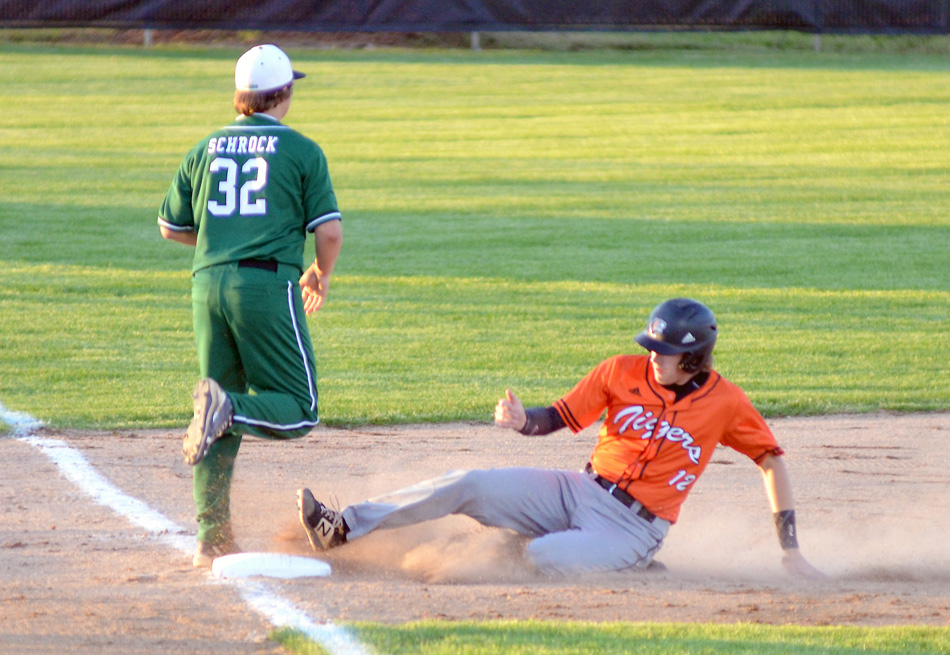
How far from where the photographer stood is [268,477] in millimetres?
6602

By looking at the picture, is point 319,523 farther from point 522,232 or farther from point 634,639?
point 522,232

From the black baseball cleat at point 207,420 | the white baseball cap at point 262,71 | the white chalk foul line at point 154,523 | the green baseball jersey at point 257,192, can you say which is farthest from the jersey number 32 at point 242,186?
the white chalk foul line at point 154,523

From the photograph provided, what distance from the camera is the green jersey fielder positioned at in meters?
4.72

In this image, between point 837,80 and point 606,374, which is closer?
point 606,374

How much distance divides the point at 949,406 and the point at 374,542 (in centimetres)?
487

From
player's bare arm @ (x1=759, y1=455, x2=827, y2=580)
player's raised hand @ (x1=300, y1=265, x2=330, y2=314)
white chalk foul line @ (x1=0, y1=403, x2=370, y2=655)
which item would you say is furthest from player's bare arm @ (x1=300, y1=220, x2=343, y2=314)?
player's bare arm @ (x1=759, y1=455, x2=827, y2=580)

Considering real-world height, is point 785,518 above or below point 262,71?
below

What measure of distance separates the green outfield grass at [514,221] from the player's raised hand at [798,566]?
3141mm

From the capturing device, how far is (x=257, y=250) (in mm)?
4734

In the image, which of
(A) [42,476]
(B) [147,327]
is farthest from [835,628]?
(B) [147,327]

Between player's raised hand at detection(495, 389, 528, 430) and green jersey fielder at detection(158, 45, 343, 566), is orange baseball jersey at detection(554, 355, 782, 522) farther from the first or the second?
green jersey fielder at detection(158, 45, 343, 566)

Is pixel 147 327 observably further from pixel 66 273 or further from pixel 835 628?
pixel 835 628

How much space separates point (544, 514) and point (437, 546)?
1.82 ft

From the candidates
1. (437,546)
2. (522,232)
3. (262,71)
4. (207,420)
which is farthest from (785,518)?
(522,232)
